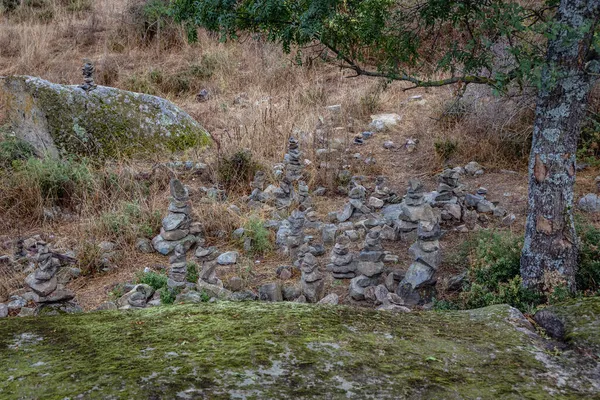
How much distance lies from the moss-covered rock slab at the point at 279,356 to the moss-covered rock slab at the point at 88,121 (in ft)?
17.2

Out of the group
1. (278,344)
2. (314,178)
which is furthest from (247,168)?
(278,344)

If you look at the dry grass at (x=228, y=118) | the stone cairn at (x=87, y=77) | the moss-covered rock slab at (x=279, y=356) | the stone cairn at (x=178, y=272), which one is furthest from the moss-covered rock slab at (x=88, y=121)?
the moss-covered rock slab at (x=279, y=356)

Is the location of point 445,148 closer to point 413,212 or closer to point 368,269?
point 413,212

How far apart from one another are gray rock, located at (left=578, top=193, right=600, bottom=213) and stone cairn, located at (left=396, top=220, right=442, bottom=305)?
2087 mm

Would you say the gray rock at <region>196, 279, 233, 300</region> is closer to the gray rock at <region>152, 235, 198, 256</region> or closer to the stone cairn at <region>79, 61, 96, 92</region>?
the gray rock at <region>152, 235, 198, 256</region>

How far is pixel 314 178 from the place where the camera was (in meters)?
6.74

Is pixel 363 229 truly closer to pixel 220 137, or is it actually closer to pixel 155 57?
pixel 220 137

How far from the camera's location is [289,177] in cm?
627

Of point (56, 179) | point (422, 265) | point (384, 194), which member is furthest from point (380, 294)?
point (56, 179)

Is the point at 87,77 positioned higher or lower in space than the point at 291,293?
higher

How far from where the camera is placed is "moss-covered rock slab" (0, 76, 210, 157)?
714 centimetres

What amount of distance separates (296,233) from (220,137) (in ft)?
10.2

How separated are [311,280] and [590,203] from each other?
2.98 metres

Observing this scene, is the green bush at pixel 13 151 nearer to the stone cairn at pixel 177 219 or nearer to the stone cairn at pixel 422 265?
the stone cairn at pixel 177 219
